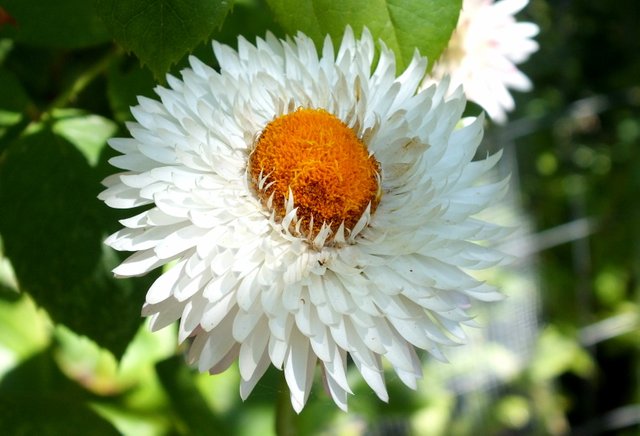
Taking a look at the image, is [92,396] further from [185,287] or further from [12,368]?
[185,287]

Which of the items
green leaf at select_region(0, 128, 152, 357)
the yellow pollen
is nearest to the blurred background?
green leaf at select_region(0, 128, 152, 357)

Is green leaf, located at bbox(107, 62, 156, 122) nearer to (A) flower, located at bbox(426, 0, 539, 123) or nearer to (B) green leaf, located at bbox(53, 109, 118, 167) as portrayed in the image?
(B) green leaf, located at bbox(53, 109, 118, 167)

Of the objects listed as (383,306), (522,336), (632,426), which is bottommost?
(632,426)

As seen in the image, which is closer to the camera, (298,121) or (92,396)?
(298,121)

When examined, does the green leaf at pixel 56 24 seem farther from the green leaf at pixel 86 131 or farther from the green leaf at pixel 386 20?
the green leaf at pixel 386 20

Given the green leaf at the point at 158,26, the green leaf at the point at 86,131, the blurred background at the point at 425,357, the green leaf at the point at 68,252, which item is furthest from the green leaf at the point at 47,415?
the green leaf at the point at 158,26

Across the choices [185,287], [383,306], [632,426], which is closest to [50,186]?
[185,287]
